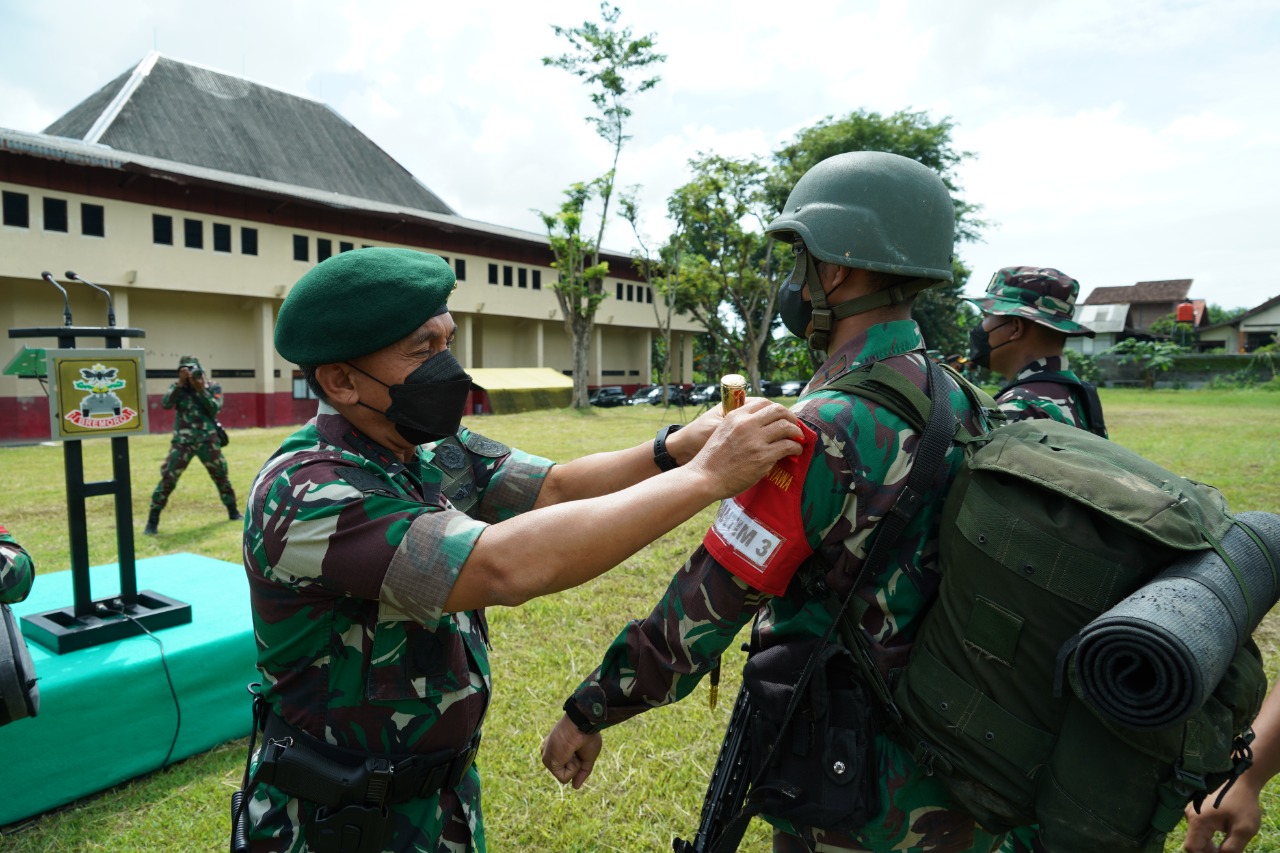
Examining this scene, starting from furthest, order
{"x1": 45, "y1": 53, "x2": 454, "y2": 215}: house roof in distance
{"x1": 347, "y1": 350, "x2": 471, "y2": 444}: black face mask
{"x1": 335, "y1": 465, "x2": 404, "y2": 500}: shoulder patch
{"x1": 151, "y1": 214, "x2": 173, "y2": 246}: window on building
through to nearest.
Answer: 1. {"x1": 45, "y1": 53, "x2": 454, "y2": 215}: house roof in distance
2. {"x1": 151, "y1": 214, "x2": 173, "y2": 246}: window on building
3. {"x1": 347, "y1": 350, "x2": 471, "y2": 444}: black face mask
4. {"x1": 335, "y1": 465, "x2": 404, "y2": 500}: shoulder patch

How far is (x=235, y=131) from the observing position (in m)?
29.2

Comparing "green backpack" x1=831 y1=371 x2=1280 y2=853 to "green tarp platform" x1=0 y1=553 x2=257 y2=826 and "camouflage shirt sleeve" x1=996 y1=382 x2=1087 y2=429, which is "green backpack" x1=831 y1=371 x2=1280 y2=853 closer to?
"camouflage shirt sleeve" x1=996 y1=382 x2=1087 y2=429

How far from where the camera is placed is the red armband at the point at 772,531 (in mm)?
1657

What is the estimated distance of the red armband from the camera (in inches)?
65.2

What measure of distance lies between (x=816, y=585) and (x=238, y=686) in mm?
3430

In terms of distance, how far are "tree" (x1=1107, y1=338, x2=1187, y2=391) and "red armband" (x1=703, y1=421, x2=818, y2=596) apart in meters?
47.2

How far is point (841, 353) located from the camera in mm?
1964

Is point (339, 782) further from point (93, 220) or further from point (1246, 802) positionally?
Answer: point (93, 220)

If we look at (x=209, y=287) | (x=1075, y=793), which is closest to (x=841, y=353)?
(x=1075, y=793)

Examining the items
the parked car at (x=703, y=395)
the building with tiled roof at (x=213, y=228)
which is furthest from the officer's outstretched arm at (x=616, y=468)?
the parked car at (x=703, y=395)

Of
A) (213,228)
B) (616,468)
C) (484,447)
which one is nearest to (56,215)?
(213,228)

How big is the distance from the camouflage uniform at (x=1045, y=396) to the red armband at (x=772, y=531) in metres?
2.50

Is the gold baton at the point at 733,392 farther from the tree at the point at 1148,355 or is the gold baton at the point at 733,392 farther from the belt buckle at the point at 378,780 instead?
the tree at the point at 1148,355

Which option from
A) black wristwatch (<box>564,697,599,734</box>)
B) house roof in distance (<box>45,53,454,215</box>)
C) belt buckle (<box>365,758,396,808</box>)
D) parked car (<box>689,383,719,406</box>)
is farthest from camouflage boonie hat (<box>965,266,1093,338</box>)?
parked car (<box>689,383,719,406</box>)
